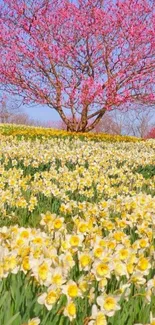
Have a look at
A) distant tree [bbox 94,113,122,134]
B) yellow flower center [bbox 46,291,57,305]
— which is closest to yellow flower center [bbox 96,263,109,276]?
yellow flower center [bbox 46,291,57,305]

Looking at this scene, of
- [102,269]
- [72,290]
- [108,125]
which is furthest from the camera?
[108,125]

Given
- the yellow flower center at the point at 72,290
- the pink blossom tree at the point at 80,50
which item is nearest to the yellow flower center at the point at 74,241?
the yellow flower center at the point at 72,290

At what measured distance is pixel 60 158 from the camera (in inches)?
332

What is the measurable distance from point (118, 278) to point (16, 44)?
18707 mm

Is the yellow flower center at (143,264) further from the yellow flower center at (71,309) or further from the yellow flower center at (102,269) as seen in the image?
the yellow flower center at (71,309)

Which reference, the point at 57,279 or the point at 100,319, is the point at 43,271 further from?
the point at 100,319

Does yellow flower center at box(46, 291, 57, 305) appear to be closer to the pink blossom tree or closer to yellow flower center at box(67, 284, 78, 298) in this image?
yellow flower center at box(67, 284, 78, 298)

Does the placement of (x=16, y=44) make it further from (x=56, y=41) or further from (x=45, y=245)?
(x=45, y=245)

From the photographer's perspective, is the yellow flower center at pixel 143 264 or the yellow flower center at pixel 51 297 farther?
the yellow flower center at pixel 143 264

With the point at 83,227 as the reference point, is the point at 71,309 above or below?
below

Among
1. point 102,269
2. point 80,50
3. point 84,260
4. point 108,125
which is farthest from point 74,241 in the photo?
point 108,125

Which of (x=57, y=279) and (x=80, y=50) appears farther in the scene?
(x=80, y=50)

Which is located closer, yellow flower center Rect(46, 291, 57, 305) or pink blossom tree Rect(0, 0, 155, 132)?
yellow flower center Rect(46, 291, 57, 305)

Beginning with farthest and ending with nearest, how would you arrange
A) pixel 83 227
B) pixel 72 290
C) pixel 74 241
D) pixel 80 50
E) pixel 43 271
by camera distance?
pixel 80 50
pixel 83 227
pixel 74 241
pixel 43 271
pixel 72 290
